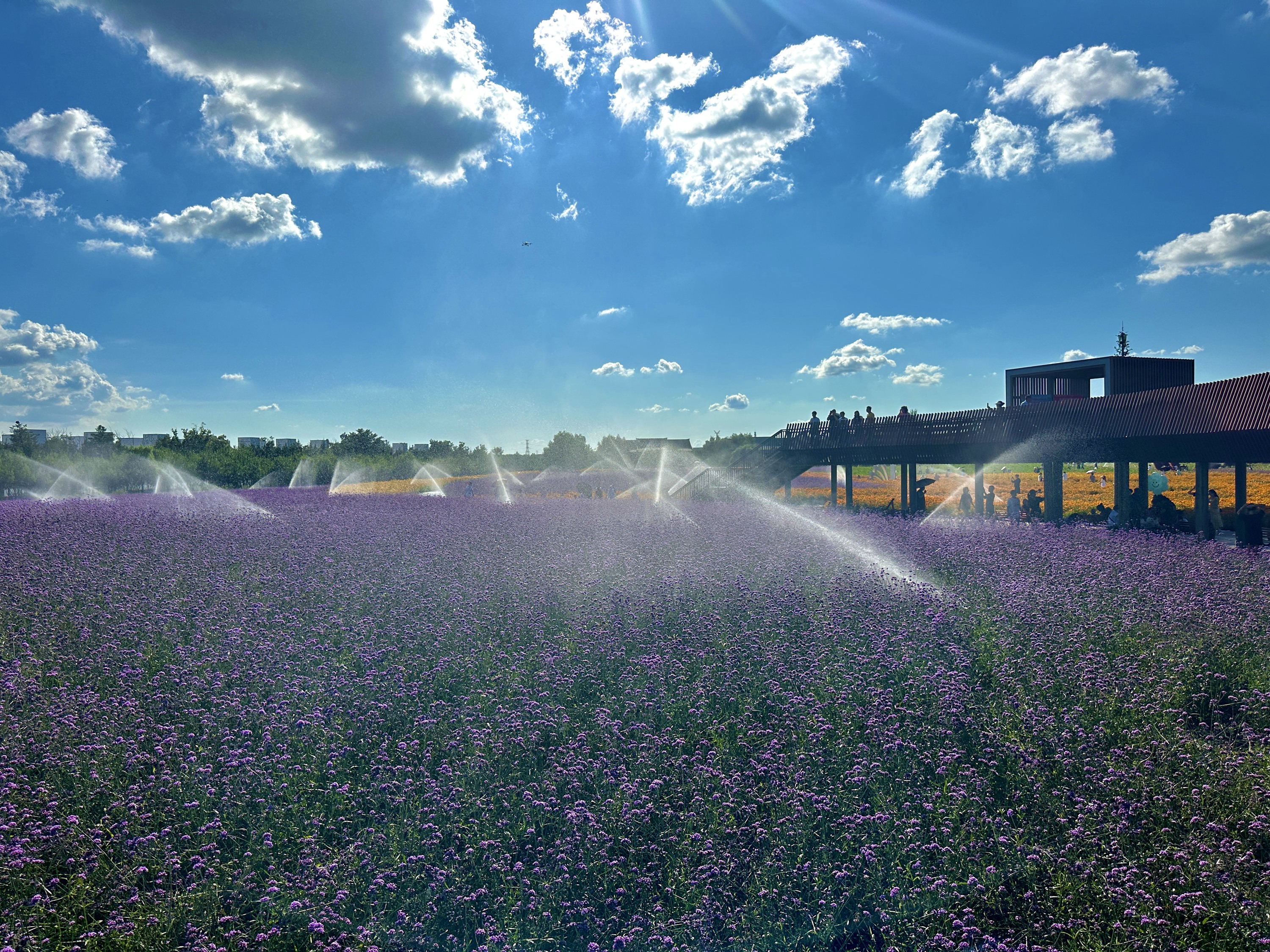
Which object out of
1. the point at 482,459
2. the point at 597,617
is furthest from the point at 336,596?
the point at 482,459

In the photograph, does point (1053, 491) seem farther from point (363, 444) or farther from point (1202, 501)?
point (363, 444)

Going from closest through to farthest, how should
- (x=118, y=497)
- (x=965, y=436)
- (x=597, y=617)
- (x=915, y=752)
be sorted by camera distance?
(x=915, y=752), (x=597, y=617), (x=965, y=436), (x=118, y=497)

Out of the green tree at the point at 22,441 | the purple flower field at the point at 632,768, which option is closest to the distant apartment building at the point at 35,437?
the green tree at the point at 22,441

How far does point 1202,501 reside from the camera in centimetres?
1747

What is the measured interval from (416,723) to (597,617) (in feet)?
9.79

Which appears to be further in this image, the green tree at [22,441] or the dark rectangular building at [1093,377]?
the green tree at [22,441]

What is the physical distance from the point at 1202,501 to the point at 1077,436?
334 centimetres

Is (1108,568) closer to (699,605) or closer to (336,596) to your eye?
(699,605)

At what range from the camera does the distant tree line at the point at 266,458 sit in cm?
3869

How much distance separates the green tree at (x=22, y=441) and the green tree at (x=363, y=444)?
67.9 ft

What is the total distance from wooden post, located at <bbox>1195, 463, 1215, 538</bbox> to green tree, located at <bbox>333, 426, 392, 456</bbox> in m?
57.4

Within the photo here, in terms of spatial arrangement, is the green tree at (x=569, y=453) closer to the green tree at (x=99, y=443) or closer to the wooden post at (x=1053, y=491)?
the green tree at (x=99, y=443)

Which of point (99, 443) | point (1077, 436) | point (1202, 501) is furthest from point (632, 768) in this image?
point (99, 443)

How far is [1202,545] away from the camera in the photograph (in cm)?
1254
